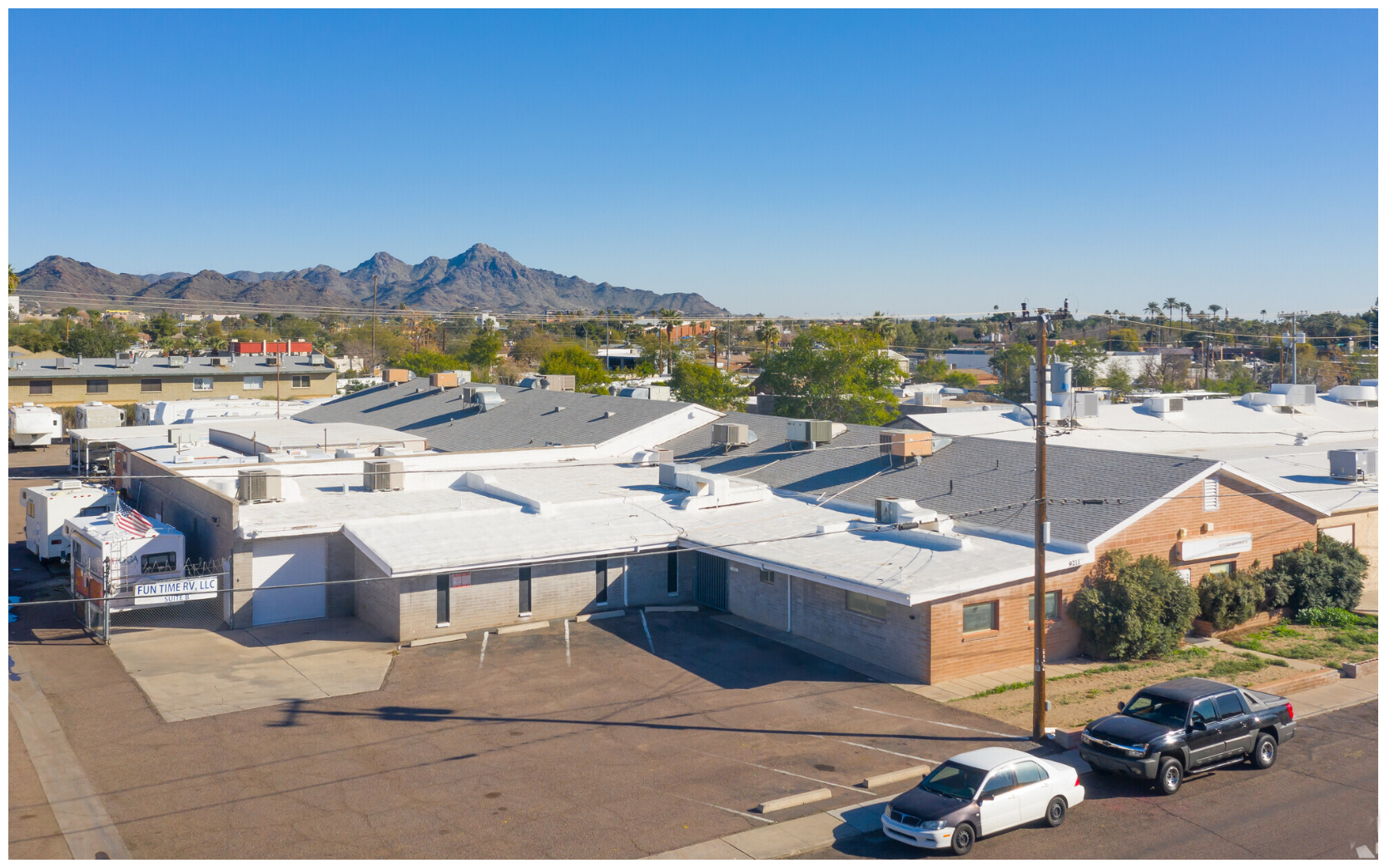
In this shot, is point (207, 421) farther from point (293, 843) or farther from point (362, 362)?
point (362, 362)

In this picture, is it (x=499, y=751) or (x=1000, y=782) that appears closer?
(x=1000, y=782)

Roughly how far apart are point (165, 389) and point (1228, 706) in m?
84.1

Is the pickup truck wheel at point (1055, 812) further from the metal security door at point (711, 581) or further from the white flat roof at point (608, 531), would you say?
the metal security door at point (711, 581)

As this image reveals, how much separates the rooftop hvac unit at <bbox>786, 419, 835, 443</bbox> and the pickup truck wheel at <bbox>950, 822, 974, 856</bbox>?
75.6 ft

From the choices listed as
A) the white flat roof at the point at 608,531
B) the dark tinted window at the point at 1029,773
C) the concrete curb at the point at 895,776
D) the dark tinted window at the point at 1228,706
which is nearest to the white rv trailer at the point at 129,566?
the white flat roof at the point at 608,531

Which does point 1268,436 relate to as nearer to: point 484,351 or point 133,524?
point 133,524

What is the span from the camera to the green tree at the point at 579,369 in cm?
8256

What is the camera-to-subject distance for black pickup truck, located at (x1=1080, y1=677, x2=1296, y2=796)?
18875mm

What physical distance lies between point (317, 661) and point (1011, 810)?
17.1m

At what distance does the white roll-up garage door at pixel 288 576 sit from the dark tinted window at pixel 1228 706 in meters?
22.8

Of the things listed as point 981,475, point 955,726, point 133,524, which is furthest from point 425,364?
point 955,726

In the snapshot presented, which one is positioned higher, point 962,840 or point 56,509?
point 56,509

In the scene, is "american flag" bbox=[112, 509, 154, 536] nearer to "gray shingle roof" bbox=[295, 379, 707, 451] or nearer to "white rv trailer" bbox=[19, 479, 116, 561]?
"white rv trailer" bbox=[19, 479, 116, 561]

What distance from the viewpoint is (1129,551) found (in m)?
27.8
